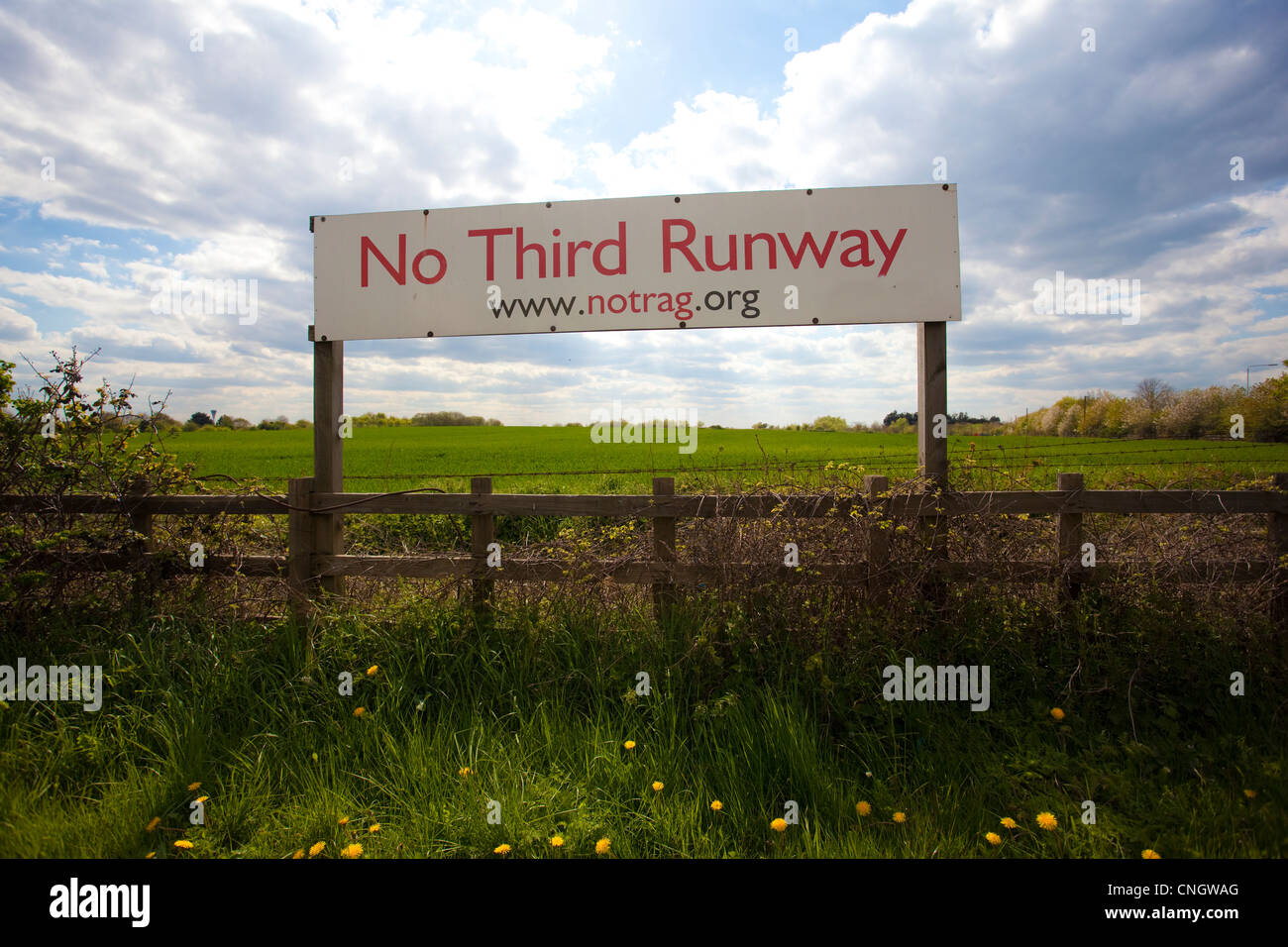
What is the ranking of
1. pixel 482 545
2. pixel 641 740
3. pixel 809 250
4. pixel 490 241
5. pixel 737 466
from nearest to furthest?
pixel 641 740 < pixel 482 545 < pixel 809 250 < pixel 490 241 < pixel 737 466

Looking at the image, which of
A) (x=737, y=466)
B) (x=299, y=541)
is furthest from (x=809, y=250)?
(x=737, y=466)

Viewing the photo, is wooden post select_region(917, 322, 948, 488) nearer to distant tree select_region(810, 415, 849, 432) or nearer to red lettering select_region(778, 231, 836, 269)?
red lettering select_region(778, 231, 836, 269)

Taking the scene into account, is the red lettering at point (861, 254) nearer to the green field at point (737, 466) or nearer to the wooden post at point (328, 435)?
the green field at point (737, 466)

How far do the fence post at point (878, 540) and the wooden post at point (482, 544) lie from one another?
246 cm

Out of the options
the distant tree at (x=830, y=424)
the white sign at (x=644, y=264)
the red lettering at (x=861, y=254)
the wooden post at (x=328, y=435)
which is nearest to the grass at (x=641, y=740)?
the wooden post at (x=328, y=435)

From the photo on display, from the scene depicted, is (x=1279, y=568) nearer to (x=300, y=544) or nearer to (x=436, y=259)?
(x=436, y=259)

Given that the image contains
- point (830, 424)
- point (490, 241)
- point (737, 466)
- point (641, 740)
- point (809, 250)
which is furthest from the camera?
point (830, 424)

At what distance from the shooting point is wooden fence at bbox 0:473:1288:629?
4.00 meters

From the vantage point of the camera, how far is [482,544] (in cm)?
429

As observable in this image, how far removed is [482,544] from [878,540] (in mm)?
2617

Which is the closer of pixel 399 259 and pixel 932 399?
pixel 932 399

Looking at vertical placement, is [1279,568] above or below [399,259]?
below

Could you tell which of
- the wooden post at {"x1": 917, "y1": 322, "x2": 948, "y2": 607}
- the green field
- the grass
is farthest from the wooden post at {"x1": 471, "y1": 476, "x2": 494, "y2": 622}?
the wooden post at {"x1": 917, "y1": 322, "x2": 948, "y2": 607}

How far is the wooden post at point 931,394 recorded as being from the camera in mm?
4453
